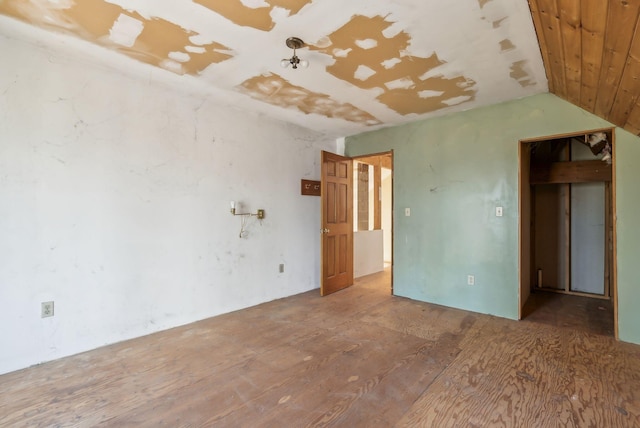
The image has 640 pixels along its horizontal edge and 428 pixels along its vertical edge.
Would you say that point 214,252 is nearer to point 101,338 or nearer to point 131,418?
point 101,338

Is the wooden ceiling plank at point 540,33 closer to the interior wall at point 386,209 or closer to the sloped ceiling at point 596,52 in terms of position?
the sloped ceiling at point 596,52

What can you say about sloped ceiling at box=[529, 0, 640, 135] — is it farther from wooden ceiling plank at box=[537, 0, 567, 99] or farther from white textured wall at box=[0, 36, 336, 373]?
white textured wall at box=[0, 36, 336, 373]

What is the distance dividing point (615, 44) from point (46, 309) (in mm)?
4223

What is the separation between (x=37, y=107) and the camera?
2.30 m

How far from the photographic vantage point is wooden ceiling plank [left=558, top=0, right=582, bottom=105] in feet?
5.12

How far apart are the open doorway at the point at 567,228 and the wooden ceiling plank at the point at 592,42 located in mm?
1329

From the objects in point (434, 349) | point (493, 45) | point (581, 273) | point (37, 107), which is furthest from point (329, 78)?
point (581, 273)

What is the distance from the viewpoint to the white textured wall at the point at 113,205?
87.8 inches

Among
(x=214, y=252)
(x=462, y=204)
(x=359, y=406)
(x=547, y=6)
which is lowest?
(x=359, y=406)

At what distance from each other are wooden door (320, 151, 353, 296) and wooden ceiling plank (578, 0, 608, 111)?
2.81 metres

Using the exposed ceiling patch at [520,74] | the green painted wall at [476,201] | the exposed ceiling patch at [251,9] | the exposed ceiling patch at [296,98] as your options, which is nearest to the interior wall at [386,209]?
the green painted wall at [476,201]

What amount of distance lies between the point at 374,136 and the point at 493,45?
2331 millimetres

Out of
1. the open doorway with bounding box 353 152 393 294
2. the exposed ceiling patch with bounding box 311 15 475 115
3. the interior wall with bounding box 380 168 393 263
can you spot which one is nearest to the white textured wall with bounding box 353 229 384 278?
the open doorway with bounding box 353 152 393 294

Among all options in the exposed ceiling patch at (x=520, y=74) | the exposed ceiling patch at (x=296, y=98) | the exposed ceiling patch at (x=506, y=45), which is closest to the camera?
the exposed ceiling patch at (x=506, y=45)
